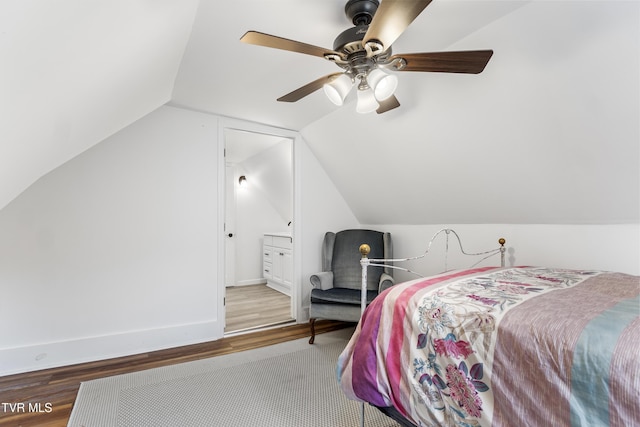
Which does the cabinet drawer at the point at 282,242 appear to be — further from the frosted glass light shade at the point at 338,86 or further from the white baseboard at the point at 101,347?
the frosted glass light shade at the point at 338,86

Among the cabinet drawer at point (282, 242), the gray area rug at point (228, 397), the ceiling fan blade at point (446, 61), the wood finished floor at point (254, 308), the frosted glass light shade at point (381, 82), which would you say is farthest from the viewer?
the cabinet drawer at point (282, 242)

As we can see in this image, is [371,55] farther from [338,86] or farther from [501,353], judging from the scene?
[501,353]

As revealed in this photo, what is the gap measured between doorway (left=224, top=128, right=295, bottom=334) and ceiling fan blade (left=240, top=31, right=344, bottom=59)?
248 cm

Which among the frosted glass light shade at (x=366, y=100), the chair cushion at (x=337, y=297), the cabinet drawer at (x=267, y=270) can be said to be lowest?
the cabinet drawer at (x=267, y=270)

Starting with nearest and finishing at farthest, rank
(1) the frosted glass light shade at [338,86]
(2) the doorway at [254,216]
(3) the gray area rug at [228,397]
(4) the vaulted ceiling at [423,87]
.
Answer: (4) the vaulted ceiling at [423,87] → (1) the frosted glass light shade at [338,86] → (3) the gray area rug at [228,397] → (2) the doorway at [254,216]

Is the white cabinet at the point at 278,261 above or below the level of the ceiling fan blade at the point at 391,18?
below

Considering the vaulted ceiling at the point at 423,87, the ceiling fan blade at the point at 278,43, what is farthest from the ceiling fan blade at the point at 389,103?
the ceiling fan blade at the point at 278,43

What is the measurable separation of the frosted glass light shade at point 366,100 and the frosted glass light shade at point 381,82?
96 mm

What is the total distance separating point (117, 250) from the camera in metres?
2.58

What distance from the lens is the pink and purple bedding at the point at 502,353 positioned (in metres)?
0.85

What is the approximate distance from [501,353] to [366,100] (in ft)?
4.43

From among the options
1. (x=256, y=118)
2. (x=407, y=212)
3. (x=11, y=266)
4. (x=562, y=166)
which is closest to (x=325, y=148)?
(x=256, y=118)

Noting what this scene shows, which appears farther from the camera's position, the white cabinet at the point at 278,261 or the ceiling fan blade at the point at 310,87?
the white cabinet at the point at 278,261

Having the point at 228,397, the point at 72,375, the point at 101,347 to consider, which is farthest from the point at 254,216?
the point at 228,397
